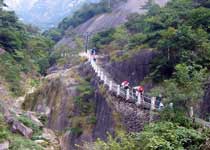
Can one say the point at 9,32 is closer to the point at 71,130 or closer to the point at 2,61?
the point at 2,61

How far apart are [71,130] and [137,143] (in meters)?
11.2

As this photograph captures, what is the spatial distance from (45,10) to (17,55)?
13182cm

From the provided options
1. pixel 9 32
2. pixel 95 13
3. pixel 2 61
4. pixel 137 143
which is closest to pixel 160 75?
pixel 137 143

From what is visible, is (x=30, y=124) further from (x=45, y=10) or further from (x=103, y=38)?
→ (x=45, y=10)

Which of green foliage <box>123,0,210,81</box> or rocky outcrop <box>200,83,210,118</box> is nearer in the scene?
rocky outcrop <box>200,83,210,118</box>

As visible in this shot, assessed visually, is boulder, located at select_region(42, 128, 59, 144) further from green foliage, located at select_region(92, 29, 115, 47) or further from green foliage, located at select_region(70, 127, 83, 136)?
green foliage, located at select_region(92, 29, 115, 47)

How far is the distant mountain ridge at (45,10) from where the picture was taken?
155 metres

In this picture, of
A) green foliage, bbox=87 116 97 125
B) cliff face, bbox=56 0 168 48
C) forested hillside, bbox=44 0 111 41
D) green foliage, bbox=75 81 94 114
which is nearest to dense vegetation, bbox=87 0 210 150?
green foliage, bbox=75 81 94 114

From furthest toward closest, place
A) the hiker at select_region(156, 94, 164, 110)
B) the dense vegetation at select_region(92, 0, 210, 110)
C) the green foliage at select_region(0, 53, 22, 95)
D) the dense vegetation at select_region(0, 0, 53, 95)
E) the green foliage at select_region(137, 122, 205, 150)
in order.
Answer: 1. the dense vegetation at select_region(0, 0, 53, 95)
2. the green foliage at select_region(0, 53, 22, 95)
3. the hiker at select_region(156, 94, 164, 110)
4. the dense vegetation at select_region(92, 0, 210, 110)
5. the green foliage at select_region(137, 122, 205, 150)

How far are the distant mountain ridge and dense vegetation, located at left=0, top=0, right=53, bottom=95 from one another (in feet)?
318

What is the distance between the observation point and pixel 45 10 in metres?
171

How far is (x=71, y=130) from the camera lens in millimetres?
24453

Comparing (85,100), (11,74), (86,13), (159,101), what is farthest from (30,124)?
(86,13)

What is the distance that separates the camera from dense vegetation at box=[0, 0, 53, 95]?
37.7 m
